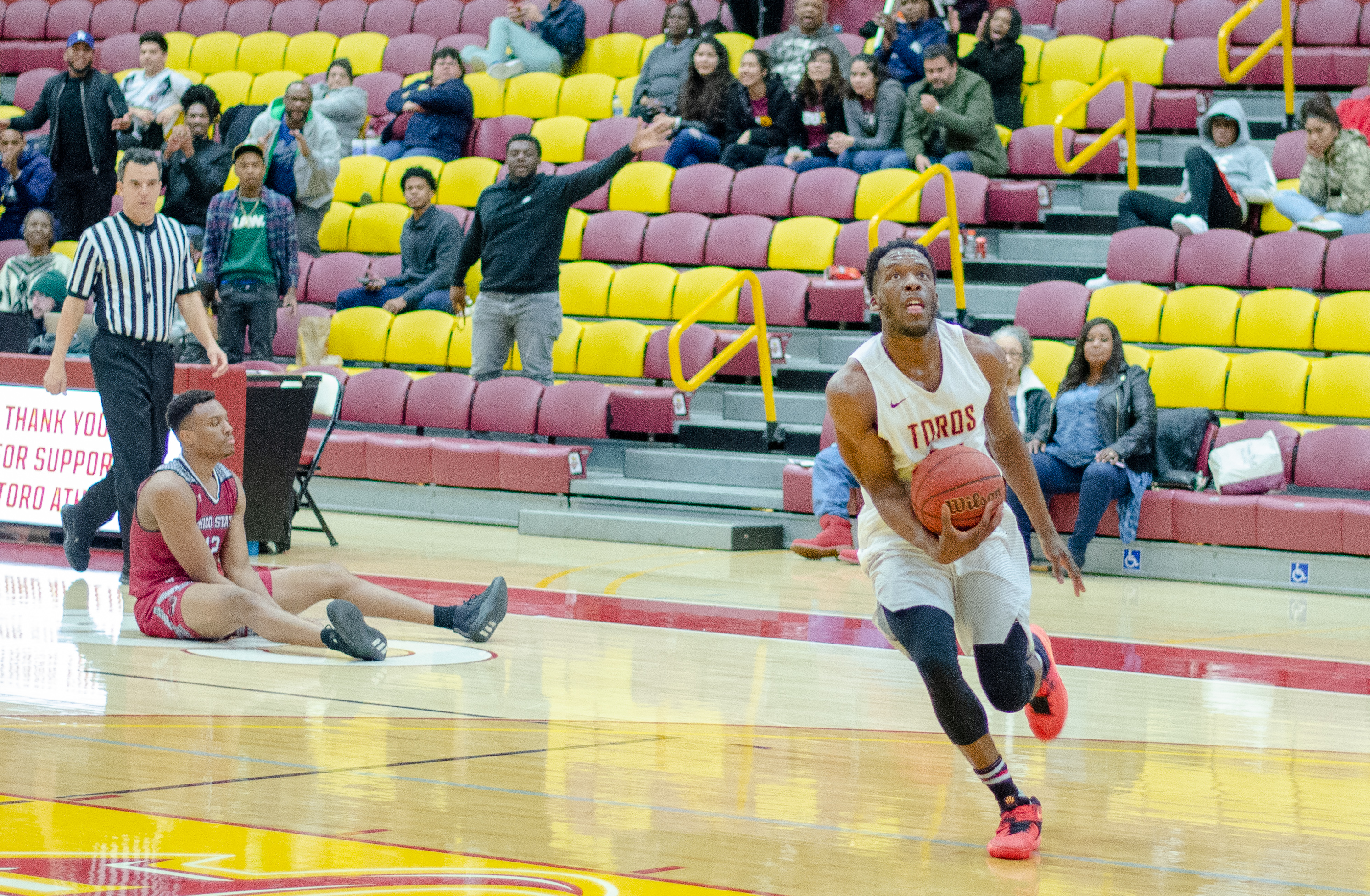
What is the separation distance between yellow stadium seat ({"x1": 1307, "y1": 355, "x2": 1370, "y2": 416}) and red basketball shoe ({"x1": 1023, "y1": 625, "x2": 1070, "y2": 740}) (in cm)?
538

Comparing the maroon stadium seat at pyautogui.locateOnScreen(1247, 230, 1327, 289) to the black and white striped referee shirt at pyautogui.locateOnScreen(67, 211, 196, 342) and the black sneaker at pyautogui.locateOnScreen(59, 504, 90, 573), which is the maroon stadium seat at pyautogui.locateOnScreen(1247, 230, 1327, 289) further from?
the black sneaker at pyautogui.locateOnScreen(59, 504, 90, 573)

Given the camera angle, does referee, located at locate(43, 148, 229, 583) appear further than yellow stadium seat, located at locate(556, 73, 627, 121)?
No

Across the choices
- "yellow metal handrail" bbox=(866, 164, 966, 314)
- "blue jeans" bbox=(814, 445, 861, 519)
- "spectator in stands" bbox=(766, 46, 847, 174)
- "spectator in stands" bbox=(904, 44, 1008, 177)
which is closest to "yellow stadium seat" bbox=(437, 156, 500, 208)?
"spectator in stands" bbox=(766, 46, 847, 174)

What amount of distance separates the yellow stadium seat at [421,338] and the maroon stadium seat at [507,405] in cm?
87

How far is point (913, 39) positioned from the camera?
38.6ft

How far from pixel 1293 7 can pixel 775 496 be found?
5776mm

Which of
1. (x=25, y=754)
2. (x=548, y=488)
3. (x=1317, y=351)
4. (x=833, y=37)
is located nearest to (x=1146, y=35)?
(x=833, y=37)

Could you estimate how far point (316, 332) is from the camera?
11.2 m

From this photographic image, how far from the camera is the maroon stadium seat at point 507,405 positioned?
10273 mm

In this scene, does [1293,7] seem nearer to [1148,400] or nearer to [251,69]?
[1148,400]

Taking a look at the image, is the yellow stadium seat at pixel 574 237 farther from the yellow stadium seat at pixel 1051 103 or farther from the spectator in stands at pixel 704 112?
the yellow stadium seat at pixel 1051 103

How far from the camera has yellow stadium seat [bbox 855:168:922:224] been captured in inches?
433

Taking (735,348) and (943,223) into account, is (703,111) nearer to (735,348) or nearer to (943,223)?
(943,223)

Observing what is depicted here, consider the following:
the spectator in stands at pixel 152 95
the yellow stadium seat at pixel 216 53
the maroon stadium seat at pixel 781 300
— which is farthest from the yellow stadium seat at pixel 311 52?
the maroon stadium seat at pixel 781 300
